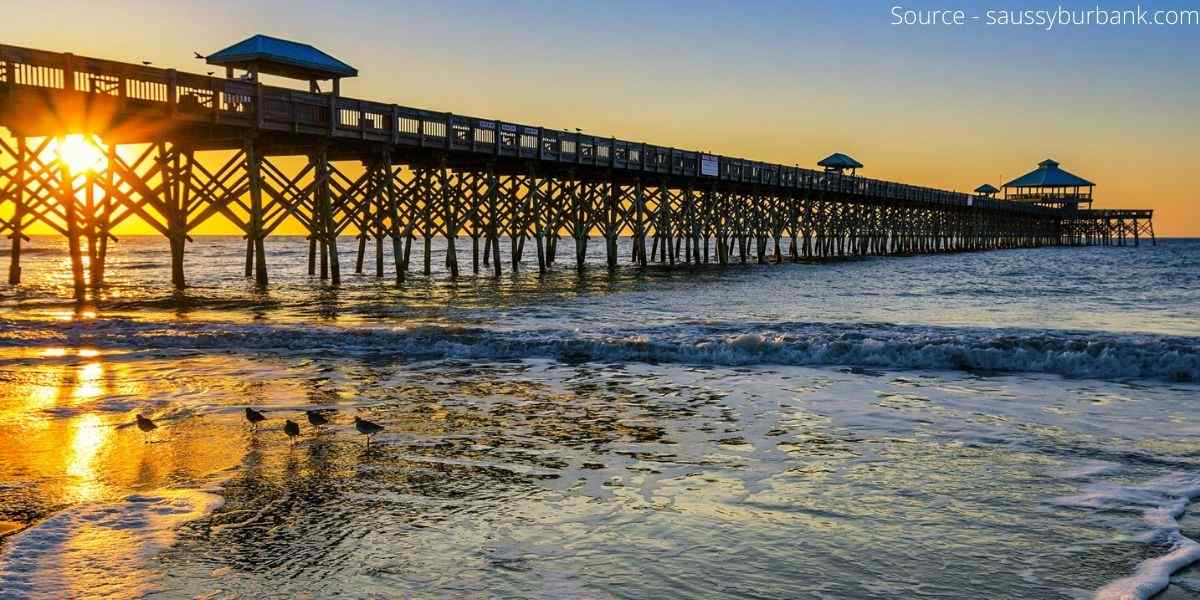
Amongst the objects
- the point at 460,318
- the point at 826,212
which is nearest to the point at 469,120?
the point at 460,318

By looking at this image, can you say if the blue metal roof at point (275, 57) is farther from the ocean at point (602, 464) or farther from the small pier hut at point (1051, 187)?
the small pier hut at point (1051, 187)

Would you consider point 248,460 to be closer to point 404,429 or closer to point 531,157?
point 404,429

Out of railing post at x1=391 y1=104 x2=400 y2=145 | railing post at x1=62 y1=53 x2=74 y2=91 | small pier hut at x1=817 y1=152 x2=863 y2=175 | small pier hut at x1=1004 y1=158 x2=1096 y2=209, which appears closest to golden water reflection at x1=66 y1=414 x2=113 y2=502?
railing post at x1=62 y1=53 x2=74 y2=91

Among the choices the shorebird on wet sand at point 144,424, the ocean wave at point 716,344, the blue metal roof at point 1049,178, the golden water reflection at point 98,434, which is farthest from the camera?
the blue metal roof at point 1049,178

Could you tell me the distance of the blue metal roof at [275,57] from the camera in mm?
26562

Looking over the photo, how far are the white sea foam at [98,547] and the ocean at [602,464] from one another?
0.02 metres

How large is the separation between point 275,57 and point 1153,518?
25.3 metres

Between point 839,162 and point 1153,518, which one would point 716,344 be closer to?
point 1153,518

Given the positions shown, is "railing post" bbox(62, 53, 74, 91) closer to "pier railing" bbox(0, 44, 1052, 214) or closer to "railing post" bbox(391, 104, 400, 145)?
"pier railing" bbox(0, 44, 1052, 214)

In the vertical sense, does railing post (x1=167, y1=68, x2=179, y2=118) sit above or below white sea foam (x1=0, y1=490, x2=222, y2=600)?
above

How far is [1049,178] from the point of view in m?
103

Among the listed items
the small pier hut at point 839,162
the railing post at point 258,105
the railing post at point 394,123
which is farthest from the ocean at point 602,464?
the small pier hut at point 839,162

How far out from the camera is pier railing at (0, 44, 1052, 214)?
63.9 ft

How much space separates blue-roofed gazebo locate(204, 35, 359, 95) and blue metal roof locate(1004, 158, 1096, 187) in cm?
8997
